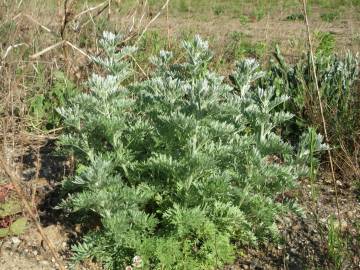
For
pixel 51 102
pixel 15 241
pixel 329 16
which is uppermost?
pixel 329 16

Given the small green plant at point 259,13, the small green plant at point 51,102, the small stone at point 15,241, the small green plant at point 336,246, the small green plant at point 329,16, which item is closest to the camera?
the small green plant at point 336,246

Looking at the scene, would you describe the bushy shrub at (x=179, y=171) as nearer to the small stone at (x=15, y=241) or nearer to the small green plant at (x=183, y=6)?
the small stone at (x=15, y=241)

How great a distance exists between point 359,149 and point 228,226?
160cm

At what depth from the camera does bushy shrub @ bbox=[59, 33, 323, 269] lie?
278cm

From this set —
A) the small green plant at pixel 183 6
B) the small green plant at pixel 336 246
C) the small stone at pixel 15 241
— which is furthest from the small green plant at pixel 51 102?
the small green plant at pixel 183 6

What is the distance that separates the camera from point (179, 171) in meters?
2.82

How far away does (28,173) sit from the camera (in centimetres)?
385

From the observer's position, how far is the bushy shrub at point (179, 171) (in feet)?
9.11

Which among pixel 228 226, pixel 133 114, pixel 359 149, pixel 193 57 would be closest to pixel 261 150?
pixel 228 226

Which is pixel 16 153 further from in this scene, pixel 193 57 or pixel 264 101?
pixel 264 101

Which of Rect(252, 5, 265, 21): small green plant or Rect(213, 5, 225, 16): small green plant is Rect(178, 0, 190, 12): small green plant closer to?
Rect(213, 5, 225, 16): small green plant

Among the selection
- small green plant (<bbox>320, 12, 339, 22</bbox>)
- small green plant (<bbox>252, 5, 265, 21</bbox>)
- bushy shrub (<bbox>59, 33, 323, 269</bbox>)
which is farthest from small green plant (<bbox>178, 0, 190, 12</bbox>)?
bushy shrub (<bbox>59, 33, 323, 269</bbox>)

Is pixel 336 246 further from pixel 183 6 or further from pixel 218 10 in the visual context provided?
pixel 183 6

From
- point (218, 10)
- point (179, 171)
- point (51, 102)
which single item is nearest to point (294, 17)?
point (218, 10)
